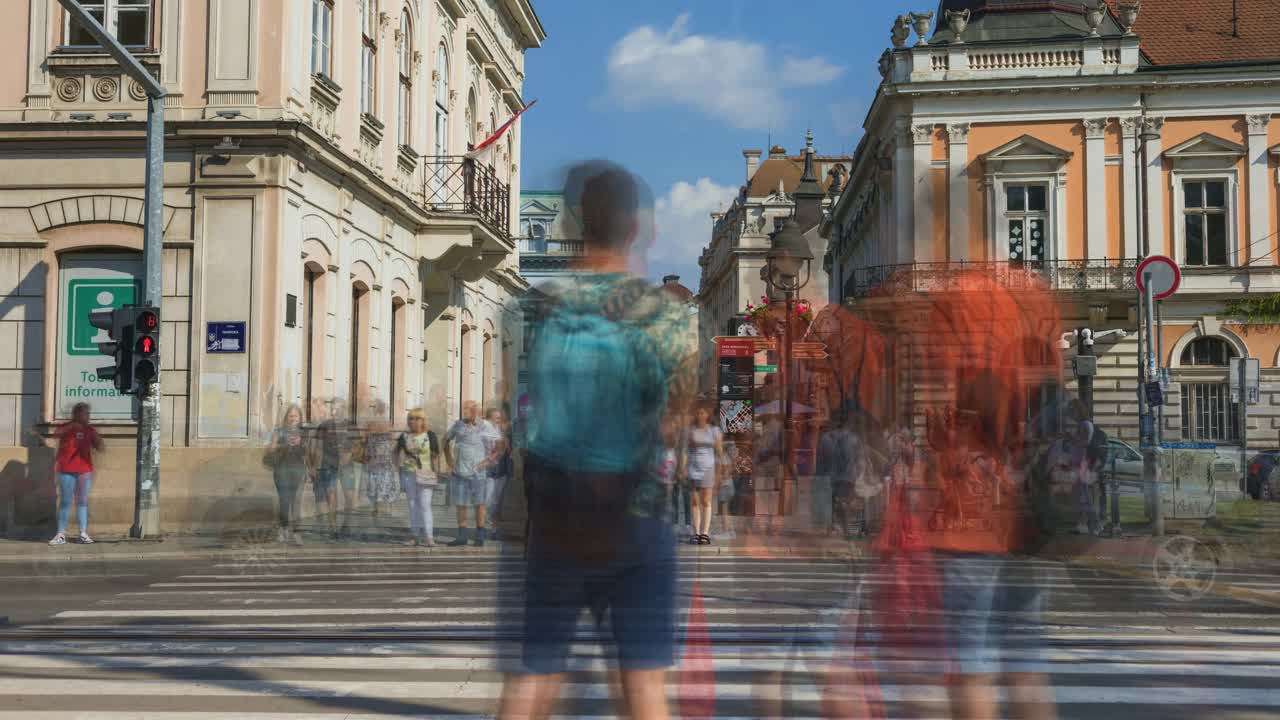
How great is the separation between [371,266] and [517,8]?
15.0m

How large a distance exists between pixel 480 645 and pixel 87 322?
1311 cm

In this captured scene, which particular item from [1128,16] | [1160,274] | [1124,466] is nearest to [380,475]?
[1124,466]

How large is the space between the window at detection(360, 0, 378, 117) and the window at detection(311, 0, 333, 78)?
1.52 m

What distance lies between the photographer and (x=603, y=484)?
11.7 feet

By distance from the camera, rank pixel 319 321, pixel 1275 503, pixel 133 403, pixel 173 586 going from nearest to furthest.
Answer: pixel 173 586 < pixel 1275 503 < pixel 133 403 < pixel 319 321

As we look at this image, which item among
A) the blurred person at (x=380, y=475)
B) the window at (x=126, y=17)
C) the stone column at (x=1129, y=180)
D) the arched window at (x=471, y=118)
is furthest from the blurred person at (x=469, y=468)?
the stone column at (x=1129, y=180)

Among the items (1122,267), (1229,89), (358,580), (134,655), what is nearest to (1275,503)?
(358,580)

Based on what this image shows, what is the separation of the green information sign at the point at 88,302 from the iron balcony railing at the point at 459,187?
877 centimetres

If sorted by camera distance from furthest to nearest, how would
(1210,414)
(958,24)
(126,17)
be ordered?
(958,24), (1210,414), (126,17)

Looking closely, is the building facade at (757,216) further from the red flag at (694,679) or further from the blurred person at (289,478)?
the red flag at (694,679)

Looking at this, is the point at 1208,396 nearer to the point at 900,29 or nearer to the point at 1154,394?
the point at 900,29

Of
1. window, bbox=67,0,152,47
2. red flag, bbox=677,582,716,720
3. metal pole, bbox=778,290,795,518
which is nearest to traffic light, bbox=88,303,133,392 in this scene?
window, bbox=67,0,152,47

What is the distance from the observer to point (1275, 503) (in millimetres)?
18000

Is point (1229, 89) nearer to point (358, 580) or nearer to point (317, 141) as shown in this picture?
point (317, 141)
